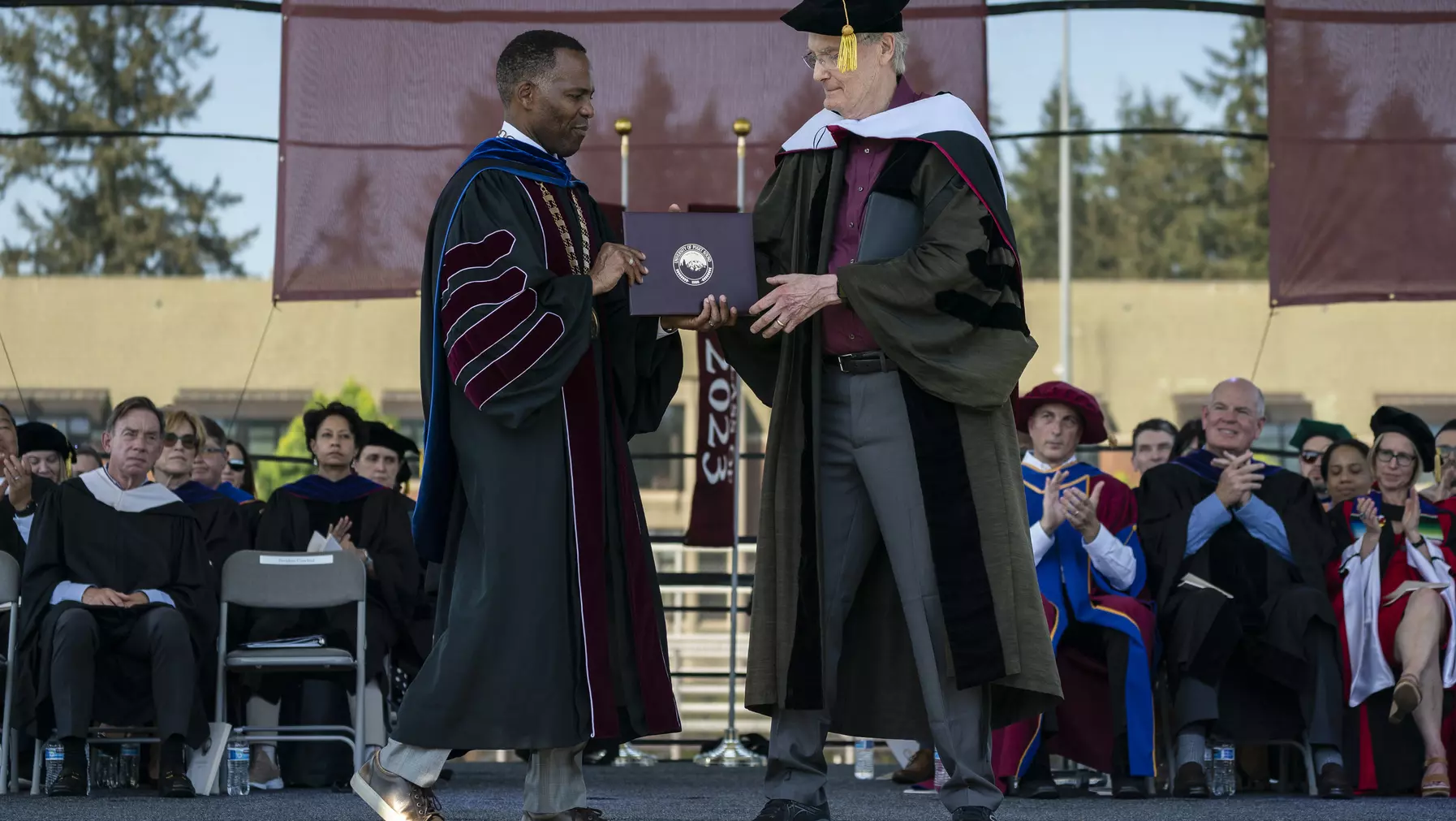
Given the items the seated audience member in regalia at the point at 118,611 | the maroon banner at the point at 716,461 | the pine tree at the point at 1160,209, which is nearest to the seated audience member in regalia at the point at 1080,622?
the maroon banner at the point at 716,461

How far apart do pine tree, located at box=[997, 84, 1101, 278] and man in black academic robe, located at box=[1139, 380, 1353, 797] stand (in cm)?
2209

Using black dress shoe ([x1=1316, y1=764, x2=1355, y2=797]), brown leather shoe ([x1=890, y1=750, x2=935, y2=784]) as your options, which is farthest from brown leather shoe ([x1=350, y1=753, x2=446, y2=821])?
black dress shoe ([x1=1316, y1=764, x2=1355, y2=797])

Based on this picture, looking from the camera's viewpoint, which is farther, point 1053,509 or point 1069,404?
point 1069,404

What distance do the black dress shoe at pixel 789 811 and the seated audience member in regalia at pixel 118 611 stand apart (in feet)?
9.71

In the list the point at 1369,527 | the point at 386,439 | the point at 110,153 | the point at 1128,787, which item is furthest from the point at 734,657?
the point at 110,153

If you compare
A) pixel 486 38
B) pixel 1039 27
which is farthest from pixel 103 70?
pixel 486 38

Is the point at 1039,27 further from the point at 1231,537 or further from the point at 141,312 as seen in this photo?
the point at 1231,537

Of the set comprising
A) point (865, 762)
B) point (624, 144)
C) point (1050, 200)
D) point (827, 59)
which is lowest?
point (865, 762)

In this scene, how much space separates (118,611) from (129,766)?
0.58 m

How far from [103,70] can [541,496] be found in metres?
21.4

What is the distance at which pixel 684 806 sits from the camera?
5.42 metres

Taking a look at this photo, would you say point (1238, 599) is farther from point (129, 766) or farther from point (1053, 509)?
point (129, 766)

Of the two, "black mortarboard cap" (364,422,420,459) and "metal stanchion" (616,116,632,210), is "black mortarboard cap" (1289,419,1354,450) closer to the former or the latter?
"metal stanchion" (616,116,632,210)

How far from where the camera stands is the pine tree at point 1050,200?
28.8 meters
